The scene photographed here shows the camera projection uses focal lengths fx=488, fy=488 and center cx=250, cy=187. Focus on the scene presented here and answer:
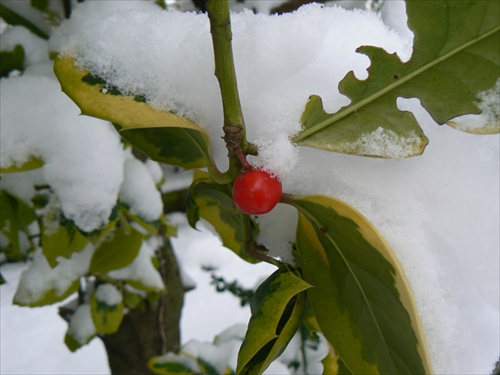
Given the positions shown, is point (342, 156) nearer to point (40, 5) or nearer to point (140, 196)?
point (140, 196)

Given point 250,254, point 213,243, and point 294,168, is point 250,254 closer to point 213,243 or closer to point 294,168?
point 294,168

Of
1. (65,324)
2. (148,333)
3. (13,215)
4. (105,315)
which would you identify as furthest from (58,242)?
(65,324)

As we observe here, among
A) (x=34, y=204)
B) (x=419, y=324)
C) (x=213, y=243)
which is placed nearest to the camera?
(x=419, y=324)

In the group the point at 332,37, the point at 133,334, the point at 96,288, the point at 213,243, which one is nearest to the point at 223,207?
the point at 332,37

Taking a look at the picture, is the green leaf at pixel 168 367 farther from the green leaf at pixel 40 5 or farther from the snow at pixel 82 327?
the green leaf at pixel 40 5

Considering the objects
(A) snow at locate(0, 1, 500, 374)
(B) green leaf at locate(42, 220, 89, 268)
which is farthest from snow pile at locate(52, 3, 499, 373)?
(B) green leaf at locate(42, 220, 89, 268)

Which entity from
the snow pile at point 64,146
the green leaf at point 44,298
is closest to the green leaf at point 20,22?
the snow pile at point 64,146
